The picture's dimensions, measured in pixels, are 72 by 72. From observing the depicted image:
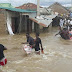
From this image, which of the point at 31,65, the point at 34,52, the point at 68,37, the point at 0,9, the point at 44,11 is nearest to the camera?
the point at 31,65

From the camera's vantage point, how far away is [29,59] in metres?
6.80

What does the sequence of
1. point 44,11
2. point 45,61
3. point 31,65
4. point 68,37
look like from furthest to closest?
point 44,11 → point 68,37 → point 45,61 → point 31,65

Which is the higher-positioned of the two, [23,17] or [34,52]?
[23,17]

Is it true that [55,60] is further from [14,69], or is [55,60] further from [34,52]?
[14,69]

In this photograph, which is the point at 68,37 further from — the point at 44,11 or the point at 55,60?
the point at 44,11

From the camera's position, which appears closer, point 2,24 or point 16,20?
point 2,24

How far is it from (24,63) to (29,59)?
0.54m

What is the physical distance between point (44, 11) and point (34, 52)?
14.4 meters

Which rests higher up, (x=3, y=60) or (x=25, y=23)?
(x=25, y=23)

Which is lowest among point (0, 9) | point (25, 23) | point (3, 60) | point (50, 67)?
point (50, 67)

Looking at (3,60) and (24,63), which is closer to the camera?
(3,60)

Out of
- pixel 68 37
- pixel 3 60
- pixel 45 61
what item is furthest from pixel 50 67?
pixel 68 37

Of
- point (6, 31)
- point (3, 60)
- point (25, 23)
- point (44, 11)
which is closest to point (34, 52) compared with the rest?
point (3, 60)

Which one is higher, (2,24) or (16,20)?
(16,20)
